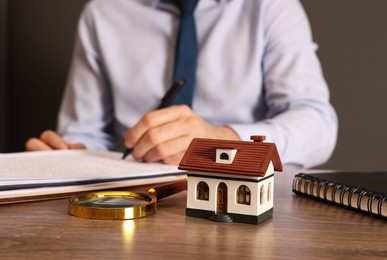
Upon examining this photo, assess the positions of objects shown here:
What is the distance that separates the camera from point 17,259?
0.44 m

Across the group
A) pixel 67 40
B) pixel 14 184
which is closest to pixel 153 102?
pixel 67 40

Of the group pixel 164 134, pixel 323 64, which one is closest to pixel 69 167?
pixel 164 134

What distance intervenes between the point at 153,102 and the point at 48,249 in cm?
102

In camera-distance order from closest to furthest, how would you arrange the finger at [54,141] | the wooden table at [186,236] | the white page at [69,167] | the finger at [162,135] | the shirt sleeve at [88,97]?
the wooden table at [186,236]
the white page at [69,167]
the finger at [162,135]
the finger at [54,141]
the shirt sleeve at [88,97]

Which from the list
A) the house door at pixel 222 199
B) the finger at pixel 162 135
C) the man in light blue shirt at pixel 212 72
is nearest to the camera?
the house door at pixel 222 199

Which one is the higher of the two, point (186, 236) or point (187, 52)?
point (187, 52)

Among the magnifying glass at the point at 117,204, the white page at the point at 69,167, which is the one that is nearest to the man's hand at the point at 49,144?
the white page at the point at 69,167

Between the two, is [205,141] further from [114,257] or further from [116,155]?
[116,155]

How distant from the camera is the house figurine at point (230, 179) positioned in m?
0.55

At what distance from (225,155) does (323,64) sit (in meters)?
1.22

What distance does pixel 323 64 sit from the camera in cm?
169

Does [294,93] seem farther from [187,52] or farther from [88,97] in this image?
[88,97]

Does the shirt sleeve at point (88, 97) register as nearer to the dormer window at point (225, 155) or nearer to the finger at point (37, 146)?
the finger at point (37, 146)

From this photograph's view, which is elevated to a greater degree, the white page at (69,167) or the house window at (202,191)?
the house window at (202,191)
